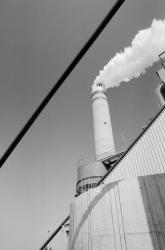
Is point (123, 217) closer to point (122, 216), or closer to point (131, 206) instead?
point (122, 216)

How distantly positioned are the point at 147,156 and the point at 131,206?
12.6 ft

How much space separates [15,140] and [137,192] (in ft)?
18.9

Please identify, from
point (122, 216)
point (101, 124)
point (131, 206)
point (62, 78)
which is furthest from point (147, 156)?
point (101, 124)

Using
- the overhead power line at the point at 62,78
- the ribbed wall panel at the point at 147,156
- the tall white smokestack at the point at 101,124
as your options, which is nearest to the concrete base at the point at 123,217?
the ribbed wall panel at the point at 147,156

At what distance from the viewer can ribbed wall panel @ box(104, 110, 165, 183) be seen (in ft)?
29.5

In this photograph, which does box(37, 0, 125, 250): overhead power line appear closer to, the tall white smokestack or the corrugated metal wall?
the corrugated metal wall

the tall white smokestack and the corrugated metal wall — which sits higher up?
the tall white smokestack

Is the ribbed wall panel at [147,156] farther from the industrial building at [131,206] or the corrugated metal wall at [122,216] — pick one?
the corrugated metal wall at [122,216]

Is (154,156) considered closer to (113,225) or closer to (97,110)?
(113,225)

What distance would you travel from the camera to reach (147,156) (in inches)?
374

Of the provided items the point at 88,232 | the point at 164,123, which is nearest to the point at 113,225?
the point at 88,232

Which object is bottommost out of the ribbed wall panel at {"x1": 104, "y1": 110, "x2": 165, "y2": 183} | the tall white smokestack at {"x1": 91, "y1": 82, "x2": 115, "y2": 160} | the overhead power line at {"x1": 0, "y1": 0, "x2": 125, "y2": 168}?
the overhead power line at {"x1": 0, "y1": 0, "x2": 125, "y2": 168}

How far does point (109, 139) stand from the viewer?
2253 centimetres

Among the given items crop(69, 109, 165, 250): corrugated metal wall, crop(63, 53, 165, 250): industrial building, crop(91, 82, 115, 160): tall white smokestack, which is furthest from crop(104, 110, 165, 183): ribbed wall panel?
crop(91, 82, 115, 160): tall white smokestack
